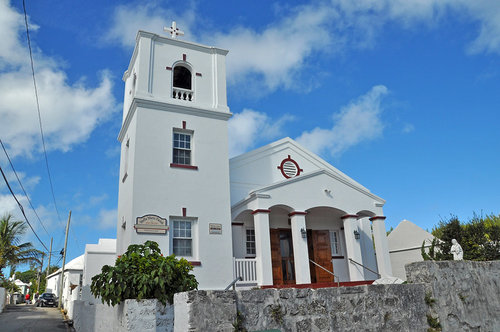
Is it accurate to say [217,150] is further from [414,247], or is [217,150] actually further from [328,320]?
[414,247]

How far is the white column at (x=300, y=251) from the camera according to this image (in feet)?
45.3

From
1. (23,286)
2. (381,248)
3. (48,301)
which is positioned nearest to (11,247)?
(48,301)

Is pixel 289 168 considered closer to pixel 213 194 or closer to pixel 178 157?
pixel 213 194

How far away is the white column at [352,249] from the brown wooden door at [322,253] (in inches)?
51.1

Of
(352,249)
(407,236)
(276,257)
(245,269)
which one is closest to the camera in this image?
(245,269)

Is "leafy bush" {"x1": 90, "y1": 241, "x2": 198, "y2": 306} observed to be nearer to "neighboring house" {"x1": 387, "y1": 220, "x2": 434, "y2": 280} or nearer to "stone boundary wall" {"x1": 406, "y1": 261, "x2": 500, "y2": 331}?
"stone boundary wall" {"x1": 406, "y1": 261, "x2": 500, "y2": 331}

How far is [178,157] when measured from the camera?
14.5 m

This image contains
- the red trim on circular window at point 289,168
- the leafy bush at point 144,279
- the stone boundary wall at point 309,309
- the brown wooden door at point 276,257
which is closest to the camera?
the stone boundary wall at point 309,309

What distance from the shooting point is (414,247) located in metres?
20.4

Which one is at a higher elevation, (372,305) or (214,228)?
(214,228)

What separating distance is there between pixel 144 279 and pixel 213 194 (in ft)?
26.9

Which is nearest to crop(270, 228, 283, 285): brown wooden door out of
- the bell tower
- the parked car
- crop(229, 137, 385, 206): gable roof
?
crop(229, 137, 385, 206): gable roof

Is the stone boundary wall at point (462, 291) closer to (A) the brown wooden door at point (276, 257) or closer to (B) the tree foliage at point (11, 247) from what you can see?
(A) the brown wooden door at point (276, 257)

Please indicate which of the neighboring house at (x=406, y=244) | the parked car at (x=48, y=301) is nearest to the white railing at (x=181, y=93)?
the neighboring house at (x=406, y=244)
